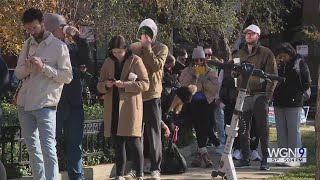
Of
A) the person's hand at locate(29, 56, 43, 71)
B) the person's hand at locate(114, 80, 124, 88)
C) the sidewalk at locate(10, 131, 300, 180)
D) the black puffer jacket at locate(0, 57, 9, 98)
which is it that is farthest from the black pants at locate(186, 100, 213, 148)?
the black puffer jacket at locate(0, 57, 9, 98)

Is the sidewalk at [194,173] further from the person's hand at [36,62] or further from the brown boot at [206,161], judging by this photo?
the person's hand at [36,62]

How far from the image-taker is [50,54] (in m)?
6.76

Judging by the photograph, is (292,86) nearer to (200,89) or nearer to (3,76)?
(200,89)

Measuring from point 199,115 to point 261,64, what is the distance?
1.37 meters

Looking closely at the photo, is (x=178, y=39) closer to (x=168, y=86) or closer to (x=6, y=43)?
(x=6, y=43)

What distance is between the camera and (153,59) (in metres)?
7.80

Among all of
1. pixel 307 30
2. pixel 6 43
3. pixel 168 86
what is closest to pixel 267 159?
pixel 168 86

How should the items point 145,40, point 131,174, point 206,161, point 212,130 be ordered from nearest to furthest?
point 145,40
point 131,174
point 206,161
point 212,130

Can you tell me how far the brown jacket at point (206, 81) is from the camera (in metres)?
9.84

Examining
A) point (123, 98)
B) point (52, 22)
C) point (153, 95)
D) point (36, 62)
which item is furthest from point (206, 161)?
point (36, 62)

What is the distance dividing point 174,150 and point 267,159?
136cm

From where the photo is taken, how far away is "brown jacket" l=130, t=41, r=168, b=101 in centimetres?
784

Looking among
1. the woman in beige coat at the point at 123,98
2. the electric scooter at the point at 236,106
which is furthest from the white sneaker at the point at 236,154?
the electric scooter at the point at 236,106

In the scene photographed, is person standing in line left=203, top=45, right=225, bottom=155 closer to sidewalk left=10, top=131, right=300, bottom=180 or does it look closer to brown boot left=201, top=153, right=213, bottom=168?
brown boot left=201, top=153, right=213, bottom=168
